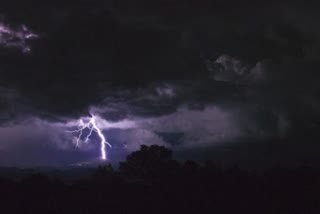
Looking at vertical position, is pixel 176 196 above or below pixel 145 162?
below

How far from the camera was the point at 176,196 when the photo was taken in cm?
3033

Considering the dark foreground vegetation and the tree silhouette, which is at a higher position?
the tree silhouette

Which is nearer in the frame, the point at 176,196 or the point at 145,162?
the point at 176,196

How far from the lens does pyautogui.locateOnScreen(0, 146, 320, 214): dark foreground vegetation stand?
28.0 m

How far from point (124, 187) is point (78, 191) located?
3587 mm

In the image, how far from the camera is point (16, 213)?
86.6 ft

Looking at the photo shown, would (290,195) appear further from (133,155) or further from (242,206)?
(133,155)

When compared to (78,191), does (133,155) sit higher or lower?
higher

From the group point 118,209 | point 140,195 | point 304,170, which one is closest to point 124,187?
point 140,195

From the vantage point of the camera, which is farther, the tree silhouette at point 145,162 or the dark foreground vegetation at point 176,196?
the tree silhouette at point 145,162

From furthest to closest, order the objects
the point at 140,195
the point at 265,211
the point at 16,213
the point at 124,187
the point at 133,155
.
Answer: the point at 133,155
the point at 124,187
the point at 140,195
the point at 265,211
the point at 16,213

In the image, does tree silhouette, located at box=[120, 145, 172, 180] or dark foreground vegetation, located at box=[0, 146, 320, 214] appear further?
tree silhouette, located at box=[120, 145, 172, 180]

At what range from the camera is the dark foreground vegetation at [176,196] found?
28.0 metres

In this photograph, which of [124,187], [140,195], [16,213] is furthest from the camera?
[124,187]
